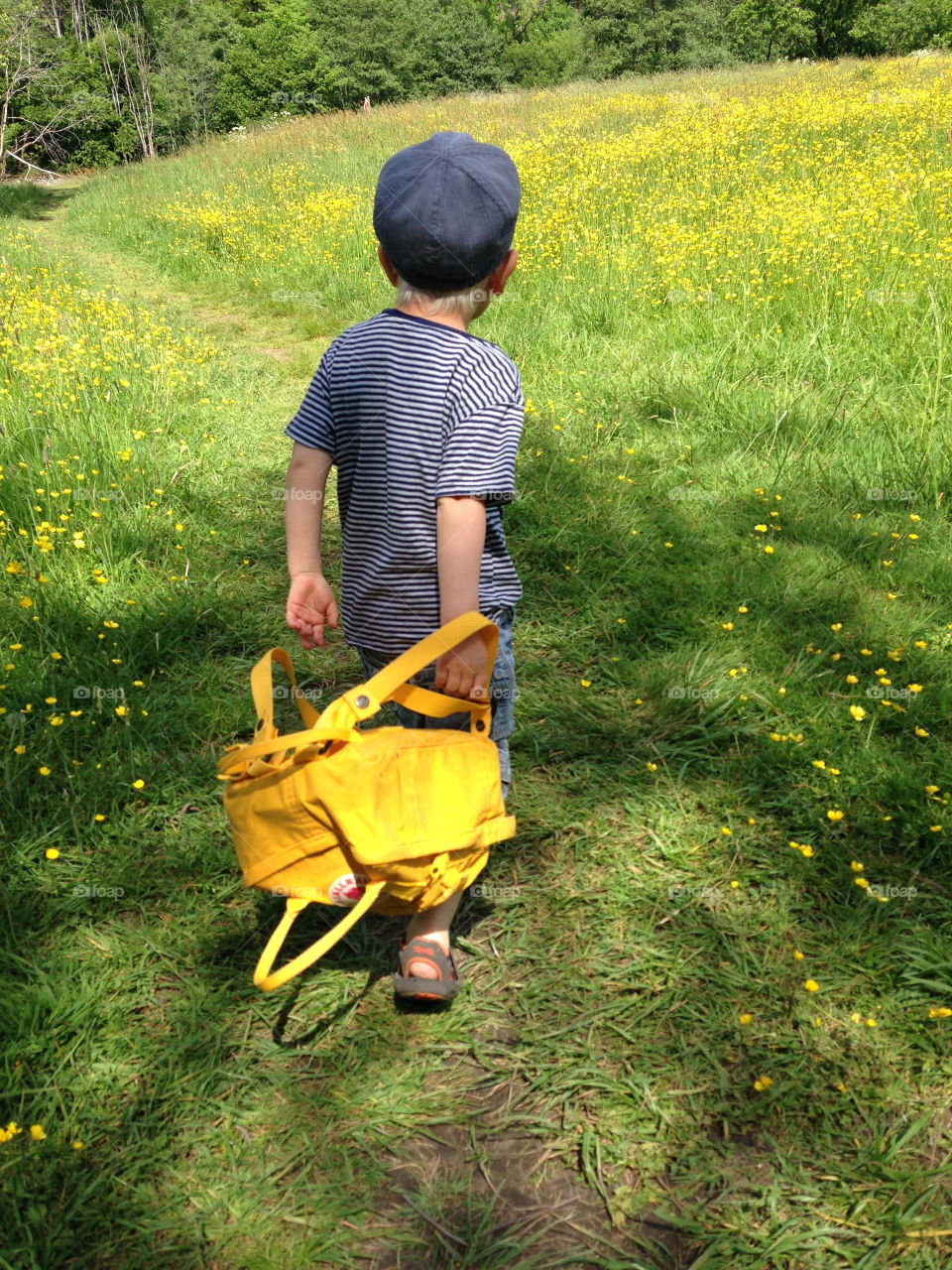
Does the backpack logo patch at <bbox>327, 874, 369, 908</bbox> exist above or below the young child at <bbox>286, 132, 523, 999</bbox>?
below

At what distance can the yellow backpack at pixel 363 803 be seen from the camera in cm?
156

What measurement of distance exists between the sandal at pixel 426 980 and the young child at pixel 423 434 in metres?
0.01

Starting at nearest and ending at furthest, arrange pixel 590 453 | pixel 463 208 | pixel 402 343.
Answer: pixel 463 208 → pixel 402 343 → pixel 590 453

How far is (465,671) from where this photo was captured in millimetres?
1711

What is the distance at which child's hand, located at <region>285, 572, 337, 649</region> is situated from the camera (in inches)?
74.4

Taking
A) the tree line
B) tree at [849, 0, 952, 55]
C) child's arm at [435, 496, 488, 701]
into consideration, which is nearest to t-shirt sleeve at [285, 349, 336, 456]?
child's arm at [435, 496, 488, 701]

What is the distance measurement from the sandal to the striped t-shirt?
68 cm

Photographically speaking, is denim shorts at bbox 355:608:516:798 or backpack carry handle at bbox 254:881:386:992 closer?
backpack carry handle at bbox 254:881:386:992

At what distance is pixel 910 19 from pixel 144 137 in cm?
2797

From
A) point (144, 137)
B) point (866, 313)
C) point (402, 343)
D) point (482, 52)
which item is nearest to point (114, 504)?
point (402, 343)

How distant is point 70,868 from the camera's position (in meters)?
2.31

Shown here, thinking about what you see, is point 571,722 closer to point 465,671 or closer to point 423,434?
point 465,671

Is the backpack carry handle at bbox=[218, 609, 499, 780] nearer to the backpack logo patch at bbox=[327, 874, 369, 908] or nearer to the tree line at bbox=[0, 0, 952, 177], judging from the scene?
the backpack logo patch at bbox=[327, 874, 369, 908]

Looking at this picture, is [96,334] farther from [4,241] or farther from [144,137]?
[144,137]
